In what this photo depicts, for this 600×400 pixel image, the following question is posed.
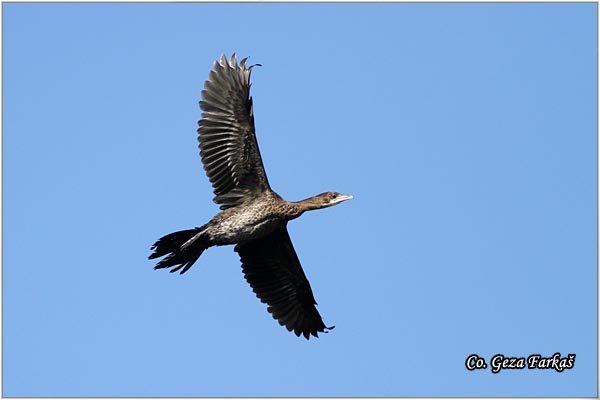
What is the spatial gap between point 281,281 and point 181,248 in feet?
7.69

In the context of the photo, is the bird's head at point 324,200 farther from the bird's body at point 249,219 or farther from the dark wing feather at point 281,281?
the dark wing feather at point 281,281

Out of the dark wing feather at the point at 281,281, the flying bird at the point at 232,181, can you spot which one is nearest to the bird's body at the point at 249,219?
the flying bird at the point at 232,181

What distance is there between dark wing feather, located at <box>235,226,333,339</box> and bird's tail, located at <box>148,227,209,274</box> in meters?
1.10

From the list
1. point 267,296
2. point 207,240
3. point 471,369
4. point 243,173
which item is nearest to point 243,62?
point 243,173

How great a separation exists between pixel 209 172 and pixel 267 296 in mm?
2476

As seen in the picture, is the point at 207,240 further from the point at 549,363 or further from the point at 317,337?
the point at 549,363

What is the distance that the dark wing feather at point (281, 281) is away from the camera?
14500 millimetres

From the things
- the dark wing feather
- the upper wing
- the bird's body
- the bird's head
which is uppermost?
the upper wing

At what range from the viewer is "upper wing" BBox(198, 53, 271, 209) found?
522 inches

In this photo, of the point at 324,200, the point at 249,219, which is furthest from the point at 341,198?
the point at 249,219

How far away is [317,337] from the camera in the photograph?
15.4 m

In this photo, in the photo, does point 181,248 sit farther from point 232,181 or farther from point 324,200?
point 324,200

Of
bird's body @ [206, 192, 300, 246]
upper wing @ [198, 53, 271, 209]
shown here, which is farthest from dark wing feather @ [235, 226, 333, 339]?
upper wing @ [198, 53, 271, 209]

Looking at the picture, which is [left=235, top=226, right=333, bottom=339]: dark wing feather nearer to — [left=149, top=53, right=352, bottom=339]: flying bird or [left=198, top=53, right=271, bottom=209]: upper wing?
[left=149, top=53, right=352, bottom=339]: flying bird
